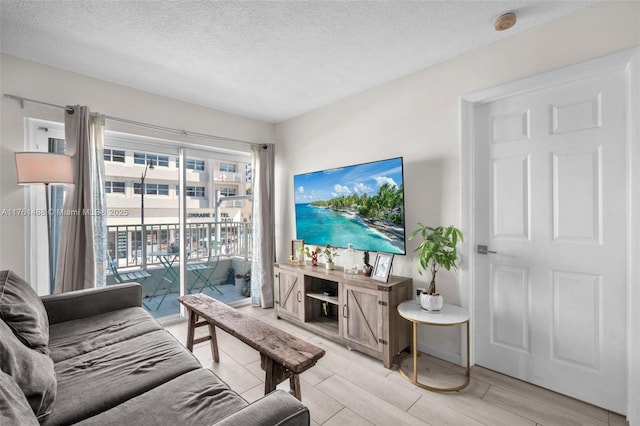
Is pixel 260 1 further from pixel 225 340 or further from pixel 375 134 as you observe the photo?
pixel 225 340

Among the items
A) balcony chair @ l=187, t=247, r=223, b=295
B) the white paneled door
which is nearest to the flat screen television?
the white paneled door

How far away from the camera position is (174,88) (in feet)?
9.58

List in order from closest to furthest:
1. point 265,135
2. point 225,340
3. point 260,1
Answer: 1. point 260,1
2. point 225,340
3. point 265,135

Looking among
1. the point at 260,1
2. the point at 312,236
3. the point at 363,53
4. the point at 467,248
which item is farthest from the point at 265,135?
the point at 467,248

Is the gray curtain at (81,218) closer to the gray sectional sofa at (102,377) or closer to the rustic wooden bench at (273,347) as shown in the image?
the gray sectional sofa at (102,377)

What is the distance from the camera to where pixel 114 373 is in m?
1.39

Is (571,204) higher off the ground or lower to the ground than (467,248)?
higher

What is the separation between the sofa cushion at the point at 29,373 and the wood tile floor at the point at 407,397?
1168 mm

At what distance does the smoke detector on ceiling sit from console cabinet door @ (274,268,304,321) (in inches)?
107

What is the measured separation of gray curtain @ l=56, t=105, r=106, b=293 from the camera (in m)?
2.41

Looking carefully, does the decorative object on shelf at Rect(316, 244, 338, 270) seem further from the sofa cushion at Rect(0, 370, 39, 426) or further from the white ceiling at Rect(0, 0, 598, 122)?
the sofa cushion at Rect(0, 370, 39, 426)

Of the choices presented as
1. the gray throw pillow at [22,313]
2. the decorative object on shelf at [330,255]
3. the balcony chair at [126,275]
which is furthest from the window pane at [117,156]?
the decorative object on shelf at [330,255]

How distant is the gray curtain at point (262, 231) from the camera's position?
3793mm

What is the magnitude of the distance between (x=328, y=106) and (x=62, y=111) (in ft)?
8.42
